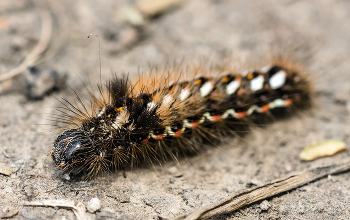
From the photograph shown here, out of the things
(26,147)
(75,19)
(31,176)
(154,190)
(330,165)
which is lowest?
(330,165)

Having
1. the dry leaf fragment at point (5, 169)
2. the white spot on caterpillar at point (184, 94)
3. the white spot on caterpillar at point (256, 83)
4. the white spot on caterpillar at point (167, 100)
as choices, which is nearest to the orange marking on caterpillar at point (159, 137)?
the white spot on caterpillar at point (167, 100)

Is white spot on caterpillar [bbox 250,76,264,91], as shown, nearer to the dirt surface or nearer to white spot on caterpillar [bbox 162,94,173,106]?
the dirt surface

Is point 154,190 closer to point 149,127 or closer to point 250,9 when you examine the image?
point 149,127

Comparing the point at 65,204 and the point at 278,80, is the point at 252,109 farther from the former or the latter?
the point at 65,204

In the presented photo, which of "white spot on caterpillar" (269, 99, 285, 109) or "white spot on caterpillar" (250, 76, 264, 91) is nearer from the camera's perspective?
"white spot on caterpillar" (250, 76, 264, 91)

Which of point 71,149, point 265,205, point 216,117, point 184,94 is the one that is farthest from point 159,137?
point 265,205

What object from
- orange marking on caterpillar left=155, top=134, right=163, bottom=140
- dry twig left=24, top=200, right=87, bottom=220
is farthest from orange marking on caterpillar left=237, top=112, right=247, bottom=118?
dry twig left=24, top=200, right=87, bottom=220

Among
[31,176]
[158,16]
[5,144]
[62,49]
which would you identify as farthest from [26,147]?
[158,16]
